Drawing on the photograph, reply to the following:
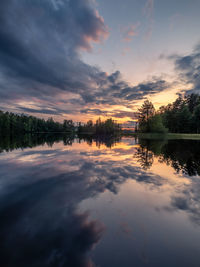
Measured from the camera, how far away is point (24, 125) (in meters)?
106

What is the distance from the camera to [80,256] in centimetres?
Answer: 279

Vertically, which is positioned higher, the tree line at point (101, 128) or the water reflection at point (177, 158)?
the tree line at point (101, 128)

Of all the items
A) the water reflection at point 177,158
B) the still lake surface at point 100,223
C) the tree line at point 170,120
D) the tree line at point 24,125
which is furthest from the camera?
the tree line at point 24,125

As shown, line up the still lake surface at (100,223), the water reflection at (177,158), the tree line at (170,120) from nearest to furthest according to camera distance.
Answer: the still lake surface at (100,223) → the water reflection at (177,158) → the tree line at (170,120)

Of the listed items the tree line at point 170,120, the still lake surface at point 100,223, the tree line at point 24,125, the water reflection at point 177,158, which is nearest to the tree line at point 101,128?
the tree line at point 24,125

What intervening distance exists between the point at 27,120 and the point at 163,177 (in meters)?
130

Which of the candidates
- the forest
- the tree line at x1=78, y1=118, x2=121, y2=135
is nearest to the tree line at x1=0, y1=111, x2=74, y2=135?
the forest

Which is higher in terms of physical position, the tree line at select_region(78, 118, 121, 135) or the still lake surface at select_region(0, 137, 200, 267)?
the tree line at select_region(78, 118, 121, 135)

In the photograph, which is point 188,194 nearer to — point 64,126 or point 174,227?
point 174,227

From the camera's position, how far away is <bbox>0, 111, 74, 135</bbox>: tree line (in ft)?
291

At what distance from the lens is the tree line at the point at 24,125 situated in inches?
3492

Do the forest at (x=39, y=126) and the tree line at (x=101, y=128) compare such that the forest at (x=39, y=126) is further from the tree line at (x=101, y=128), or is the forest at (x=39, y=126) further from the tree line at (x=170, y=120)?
the tree line at (x=170, y=120)

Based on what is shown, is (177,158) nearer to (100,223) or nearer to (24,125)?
(100,223)

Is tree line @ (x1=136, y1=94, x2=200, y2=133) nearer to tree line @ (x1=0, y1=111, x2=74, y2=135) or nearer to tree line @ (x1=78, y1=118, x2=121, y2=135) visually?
tree line @ (x1=78, y1=118, x2=121, y2=135)
